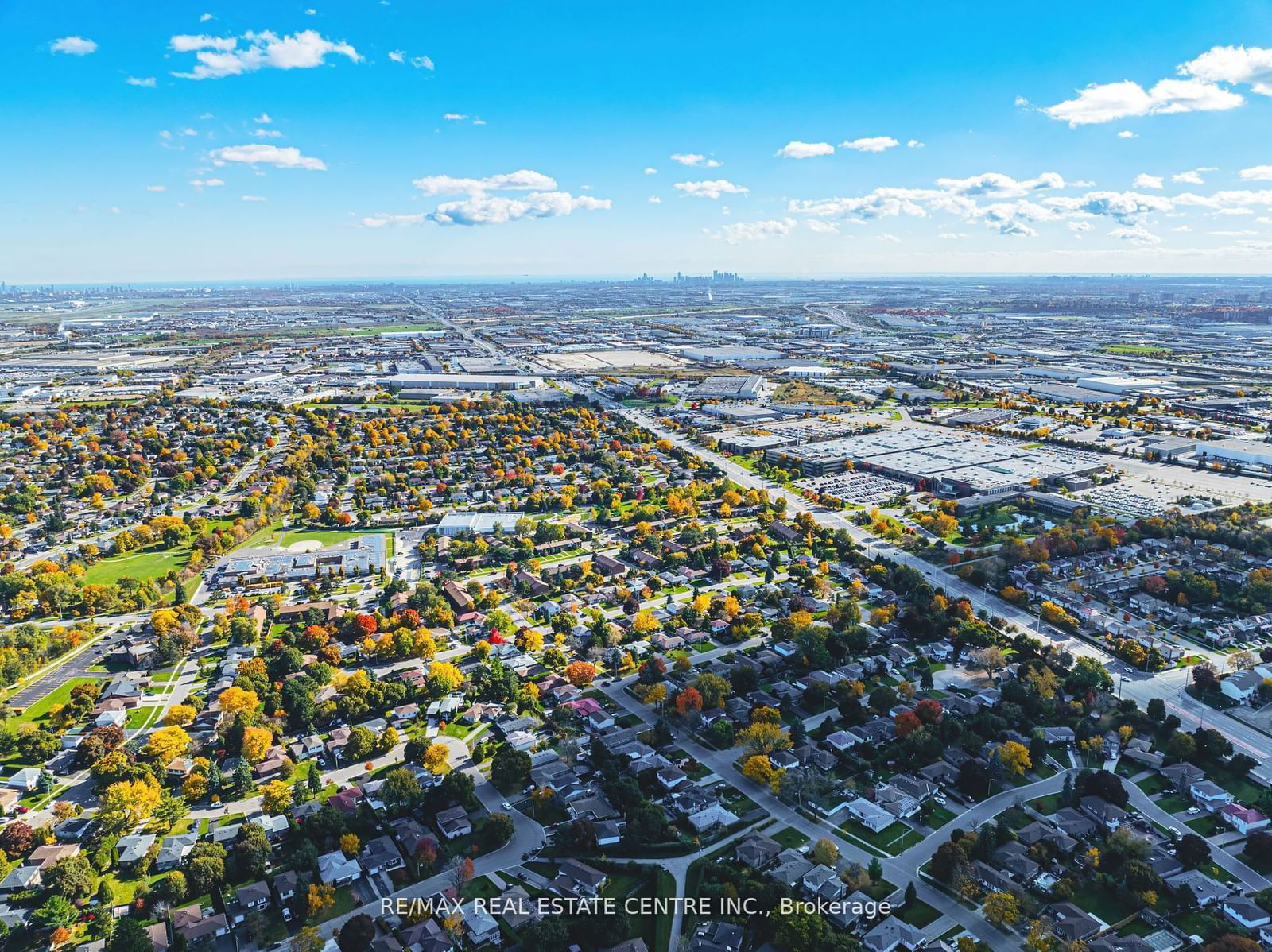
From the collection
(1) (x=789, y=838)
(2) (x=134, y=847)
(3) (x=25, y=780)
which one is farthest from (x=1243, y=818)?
(3) (x=25, y=780)

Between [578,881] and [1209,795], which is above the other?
[1209,795]

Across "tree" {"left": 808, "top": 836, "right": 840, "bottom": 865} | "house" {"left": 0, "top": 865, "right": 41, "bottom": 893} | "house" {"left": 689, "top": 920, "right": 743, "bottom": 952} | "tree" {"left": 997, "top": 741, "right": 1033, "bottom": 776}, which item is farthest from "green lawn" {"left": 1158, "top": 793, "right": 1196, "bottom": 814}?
"house" {"left": 0, "top": 865, "right": 41, "bottom": 893}

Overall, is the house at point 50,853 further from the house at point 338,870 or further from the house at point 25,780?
the house at point 338,870

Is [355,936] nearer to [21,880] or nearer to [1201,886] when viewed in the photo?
[21,880]

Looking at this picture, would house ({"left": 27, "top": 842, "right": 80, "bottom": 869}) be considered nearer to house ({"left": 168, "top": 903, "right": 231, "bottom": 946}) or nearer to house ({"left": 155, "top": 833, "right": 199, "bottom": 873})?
house ({"left": 155, "top": 833, "right": 199, "bottom": 873})

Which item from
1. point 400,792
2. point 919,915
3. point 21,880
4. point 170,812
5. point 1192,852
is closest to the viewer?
point 919,915

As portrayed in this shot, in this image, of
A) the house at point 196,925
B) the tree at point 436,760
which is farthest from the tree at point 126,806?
the tree at point 436,760

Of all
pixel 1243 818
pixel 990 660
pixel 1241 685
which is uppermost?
pixel 990 660

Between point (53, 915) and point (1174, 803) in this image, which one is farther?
point (1174, 803)
